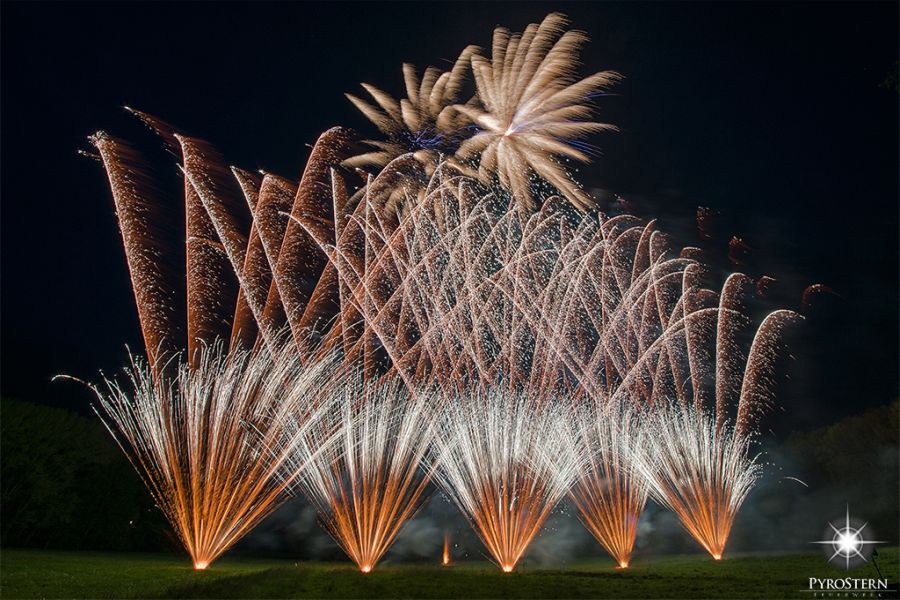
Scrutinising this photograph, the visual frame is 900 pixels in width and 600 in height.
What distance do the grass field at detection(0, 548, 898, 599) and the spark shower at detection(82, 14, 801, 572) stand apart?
2.06m

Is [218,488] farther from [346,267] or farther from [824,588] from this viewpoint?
[824,588]

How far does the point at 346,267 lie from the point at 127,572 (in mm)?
10027

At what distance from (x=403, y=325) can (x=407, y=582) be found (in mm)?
7362

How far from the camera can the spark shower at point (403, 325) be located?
19.7 m

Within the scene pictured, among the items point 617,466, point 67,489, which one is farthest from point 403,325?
point 67,489

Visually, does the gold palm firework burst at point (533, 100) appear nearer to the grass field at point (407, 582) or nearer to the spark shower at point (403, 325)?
the spark shower at point (403, 325)

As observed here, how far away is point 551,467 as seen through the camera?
22469 millimetres

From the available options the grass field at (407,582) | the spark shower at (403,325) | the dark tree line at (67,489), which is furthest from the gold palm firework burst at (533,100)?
the dark tree line at (67,489)

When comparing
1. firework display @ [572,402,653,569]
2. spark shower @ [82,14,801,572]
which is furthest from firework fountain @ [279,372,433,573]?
firework display @ [572,402,653,569]

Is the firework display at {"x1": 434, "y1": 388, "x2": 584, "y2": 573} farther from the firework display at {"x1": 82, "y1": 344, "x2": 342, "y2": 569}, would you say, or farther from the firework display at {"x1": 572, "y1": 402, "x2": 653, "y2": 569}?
the firework display at {"x1": 82, "y1": 344, "x2": 342, "y2": 569}

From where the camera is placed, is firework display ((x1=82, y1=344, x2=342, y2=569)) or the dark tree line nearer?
firework display ((x1=82, y1=344, x2=342, y2=569))

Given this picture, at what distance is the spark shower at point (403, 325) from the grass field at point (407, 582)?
206cm

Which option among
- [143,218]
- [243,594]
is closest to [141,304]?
[143,218]

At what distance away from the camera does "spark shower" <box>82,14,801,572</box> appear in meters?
19.7
